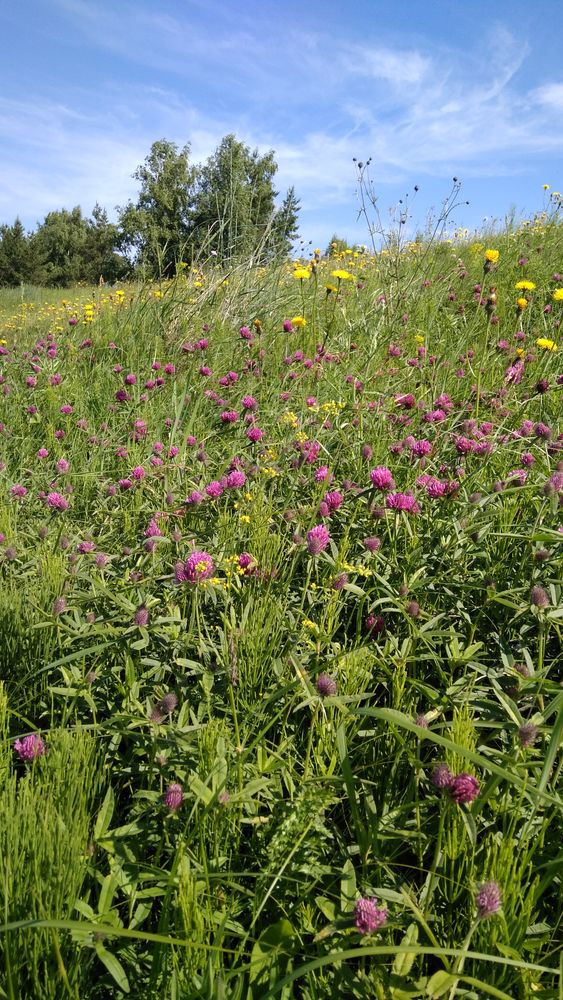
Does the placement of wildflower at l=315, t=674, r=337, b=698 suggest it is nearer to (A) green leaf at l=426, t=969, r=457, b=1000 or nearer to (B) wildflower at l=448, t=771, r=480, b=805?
(B) wildflower at l=448, t=771, r=480, b=805

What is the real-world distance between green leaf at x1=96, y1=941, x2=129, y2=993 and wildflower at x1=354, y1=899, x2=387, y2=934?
1.13 feet

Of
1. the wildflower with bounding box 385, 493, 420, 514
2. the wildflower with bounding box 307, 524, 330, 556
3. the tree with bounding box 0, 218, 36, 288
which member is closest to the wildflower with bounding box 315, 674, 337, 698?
the wildflower with bounding box 307, 524, 330, 556

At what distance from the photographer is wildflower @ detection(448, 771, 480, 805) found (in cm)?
95

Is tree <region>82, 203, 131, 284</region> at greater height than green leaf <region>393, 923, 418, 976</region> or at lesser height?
greater

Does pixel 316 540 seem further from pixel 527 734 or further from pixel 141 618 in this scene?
pixel 527 734

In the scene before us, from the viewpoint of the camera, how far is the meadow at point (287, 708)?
3.00 ft

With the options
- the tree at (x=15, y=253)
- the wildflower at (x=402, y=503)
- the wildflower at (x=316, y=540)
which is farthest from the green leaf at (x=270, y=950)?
the tree at (x=15, y=253)

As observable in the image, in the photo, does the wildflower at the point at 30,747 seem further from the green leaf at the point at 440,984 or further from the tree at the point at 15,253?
the tree at the point at 15,253

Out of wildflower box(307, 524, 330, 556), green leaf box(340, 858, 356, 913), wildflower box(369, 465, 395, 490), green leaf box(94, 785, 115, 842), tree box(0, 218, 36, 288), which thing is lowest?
green leaf box(340, 858, 356, 913)

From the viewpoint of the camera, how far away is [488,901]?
2.82 ft

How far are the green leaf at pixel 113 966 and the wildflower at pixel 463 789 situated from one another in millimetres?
550

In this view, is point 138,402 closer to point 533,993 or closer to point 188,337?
point 188,337

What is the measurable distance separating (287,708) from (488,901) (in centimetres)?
56

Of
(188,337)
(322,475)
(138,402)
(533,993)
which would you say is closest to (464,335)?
(188,337)
